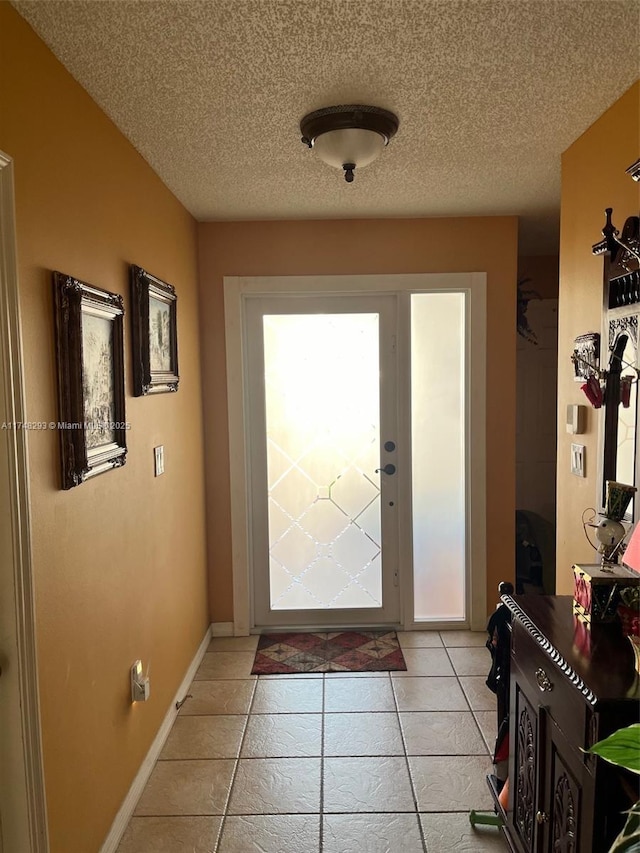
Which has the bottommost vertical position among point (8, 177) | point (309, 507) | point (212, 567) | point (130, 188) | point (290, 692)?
point (290, 692)

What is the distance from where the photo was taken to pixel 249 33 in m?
1.61

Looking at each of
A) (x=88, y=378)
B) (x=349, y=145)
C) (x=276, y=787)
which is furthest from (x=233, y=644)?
(x=349, y=145)

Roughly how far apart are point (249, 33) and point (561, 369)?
1.74m

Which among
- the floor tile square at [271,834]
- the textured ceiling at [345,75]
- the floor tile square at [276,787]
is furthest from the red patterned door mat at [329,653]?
the textured ceiling at [345,75]

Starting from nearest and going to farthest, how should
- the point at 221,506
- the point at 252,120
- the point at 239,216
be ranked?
the point at 252,120
the point at 239,216
the point at 221,506

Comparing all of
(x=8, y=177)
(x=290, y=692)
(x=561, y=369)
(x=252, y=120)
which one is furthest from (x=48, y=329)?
(x=290, y=692)

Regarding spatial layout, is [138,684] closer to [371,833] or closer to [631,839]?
[371,833]

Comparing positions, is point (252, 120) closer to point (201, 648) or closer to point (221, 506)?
point (221, 506)

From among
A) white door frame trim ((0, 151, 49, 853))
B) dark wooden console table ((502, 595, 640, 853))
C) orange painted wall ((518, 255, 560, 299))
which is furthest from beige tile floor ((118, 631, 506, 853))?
orange painted wall ((518, 255, 560, 299))

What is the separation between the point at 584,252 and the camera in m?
2.32

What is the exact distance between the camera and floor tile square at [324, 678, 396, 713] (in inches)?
114

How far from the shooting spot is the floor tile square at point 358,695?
2.90 meters

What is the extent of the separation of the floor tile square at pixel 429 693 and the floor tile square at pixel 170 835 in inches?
42.3

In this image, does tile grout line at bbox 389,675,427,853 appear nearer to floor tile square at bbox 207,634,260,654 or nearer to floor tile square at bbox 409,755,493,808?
floor tile square at bbox 409,755,493,808
